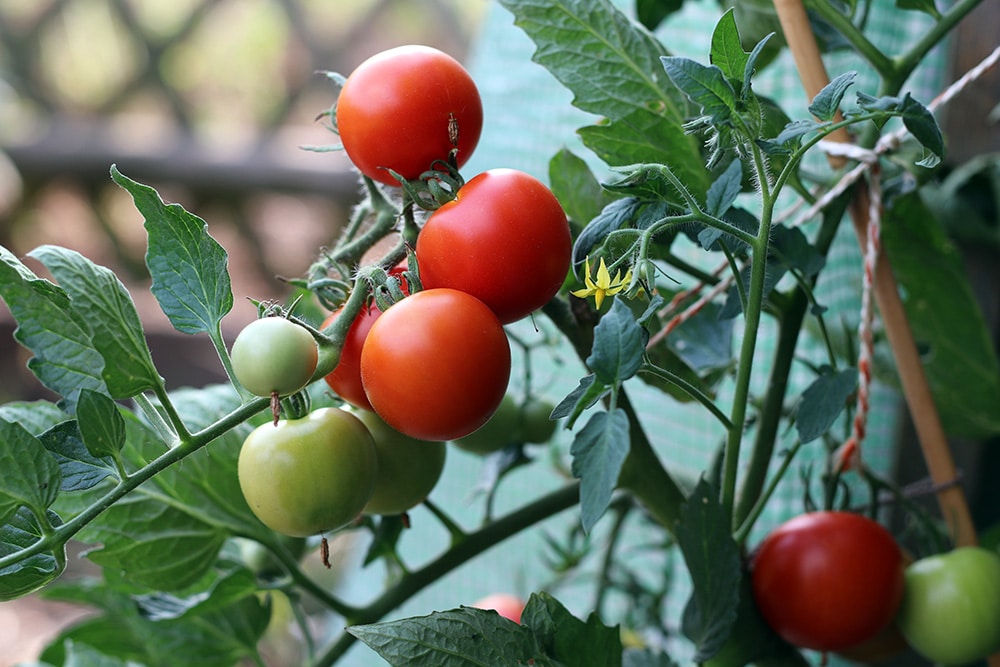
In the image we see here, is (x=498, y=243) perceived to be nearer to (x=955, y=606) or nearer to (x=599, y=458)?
(x=599, y=458)

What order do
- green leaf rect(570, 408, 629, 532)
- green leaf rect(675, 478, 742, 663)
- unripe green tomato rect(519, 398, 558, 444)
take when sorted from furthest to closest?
unripe green tomato rect(519, 398, 558, 444)
green leaf rect(675, 478, 742, 663)
green leaf rect(570, 408, 629, 532)

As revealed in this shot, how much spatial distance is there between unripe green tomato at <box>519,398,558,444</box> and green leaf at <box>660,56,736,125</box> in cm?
21

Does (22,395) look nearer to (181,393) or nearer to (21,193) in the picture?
(21,193)

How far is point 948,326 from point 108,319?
0.51 meters

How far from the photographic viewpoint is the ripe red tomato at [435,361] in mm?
295

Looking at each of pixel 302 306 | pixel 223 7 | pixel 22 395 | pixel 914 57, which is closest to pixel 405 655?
pixel 302 306

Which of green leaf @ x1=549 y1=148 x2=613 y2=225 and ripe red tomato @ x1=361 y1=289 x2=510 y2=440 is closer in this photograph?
ripe red tomato @ x1=361 y1=289 x2=510 y2=440

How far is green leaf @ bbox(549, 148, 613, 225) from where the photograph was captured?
43 cm

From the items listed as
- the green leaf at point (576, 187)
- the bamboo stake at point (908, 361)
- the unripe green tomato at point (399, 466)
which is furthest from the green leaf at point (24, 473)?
the bamboo stake at point (908, 361)

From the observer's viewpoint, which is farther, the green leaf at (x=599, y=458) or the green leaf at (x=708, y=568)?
the green leaf at (x=708, y=568)

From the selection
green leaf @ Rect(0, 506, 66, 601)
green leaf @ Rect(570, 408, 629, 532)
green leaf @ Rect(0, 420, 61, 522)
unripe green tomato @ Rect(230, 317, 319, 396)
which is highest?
unripe green tomato @ Rect(230, 317, 319, 396)

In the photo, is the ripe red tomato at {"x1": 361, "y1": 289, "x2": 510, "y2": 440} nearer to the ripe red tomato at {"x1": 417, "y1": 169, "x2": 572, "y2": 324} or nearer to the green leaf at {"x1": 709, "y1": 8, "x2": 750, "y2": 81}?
the ripe red tomato at {"x1": 417, "y1": 169, "x2": 572, "y2": 324}

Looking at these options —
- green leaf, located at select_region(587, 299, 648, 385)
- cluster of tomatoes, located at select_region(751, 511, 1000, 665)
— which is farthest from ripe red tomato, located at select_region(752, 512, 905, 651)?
green leaf, located at select_region(587, 299, 648, 385)

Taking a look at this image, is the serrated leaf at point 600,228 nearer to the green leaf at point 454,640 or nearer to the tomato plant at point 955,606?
the green leaf at point 454,640
